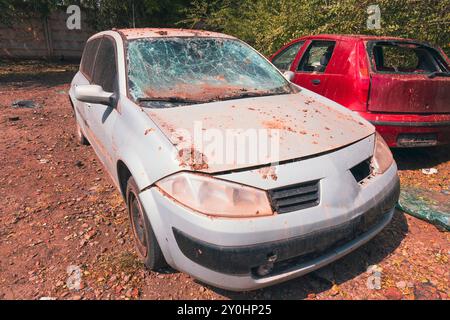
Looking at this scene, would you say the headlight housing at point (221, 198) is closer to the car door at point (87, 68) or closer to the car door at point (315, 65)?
the car door at point (87, 68)

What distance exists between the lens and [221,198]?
1798mm

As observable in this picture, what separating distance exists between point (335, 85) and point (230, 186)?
2.65 m

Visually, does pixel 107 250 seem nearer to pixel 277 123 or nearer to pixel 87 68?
pixel 277 123

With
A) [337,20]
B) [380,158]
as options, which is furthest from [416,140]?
[337,20]

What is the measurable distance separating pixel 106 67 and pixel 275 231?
232 centimetres

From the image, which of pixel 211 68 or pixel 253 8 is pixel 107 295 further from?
pixel 253 8

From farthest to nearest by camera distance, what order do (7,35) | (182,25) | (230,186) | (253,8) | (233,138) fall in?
(182,25) < (7,35) < (253,8) < (233,138) < (230,186)

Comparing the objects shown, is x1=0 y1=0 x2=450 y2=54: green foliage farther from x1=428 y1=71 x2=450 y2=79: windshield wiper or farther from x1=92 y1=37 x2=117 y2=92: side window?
x1=92 y1=37 x2=117 y2=92: side window

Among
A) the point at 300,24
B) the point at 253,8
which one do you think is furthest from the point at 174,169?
the point at 253,8

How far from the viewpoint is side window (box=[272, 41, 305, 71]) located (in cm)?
488

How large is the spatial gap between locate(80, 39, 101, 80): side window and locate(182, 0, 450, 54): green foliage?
4.38 m

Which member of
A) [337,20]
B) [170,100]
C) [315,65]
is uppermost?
[337,20]

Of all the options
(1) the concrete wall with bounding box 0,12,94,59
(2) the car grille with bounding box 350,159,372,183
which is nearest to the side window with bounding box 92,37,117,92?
(2) the car grille with bounding box 350,159,372,183
